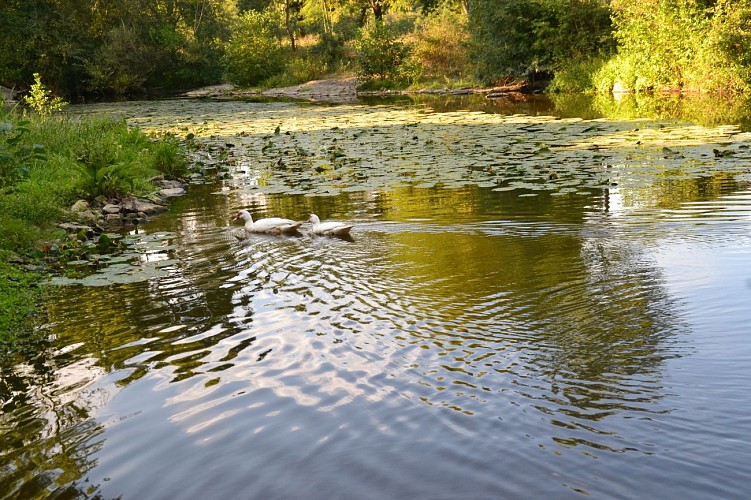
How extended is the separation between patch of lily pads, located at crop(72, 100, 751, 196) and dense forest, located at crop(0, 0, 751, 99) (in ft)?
27.7

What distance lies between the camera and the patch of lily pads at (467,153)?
11.5 metres

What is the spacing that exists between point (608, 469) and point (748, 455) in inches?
26.0

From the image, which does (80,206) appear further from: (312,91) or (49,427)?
(312,91)

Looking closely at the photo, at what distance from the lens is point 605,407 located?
3.83m

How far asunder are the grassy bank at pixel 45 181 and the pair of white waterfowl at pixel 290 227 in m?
2.21

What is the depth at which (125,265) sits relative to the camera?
25.0 ft

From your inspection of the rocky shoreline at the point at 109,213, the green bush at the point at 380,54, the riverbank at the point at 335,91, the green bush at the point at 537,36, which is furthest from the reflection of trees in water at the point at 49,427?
the green bush at the point at 380,54

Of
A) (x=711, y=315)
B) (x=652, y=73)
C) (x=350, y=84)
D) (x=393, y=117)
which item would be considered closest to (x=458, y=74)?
(x=350, y=84)

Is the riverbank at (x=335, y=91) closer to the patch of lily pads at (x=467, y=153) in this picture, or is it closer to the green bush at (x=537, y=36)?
the green bush at (x=537, y=36)

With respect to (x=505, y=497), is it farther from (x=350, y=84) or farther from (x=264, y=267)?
(x=350, y=84)

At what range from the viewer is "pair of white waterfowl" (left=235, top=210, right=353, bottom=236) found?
829cm

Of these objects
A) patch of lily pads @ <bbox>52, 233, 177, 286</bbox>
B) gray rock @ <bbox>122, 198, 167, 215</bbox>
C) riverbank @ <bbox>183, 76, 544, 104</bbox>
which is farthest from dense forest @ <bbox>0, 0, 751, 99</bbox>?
patch of lily pads @ <bbox>52, 233, 177, 286</bbox>

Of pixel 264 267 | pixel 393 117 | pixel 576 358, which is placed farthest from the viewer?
pixel 393 117

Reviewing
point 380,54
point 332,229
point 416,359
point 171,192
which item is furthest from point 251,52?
point 416,359
